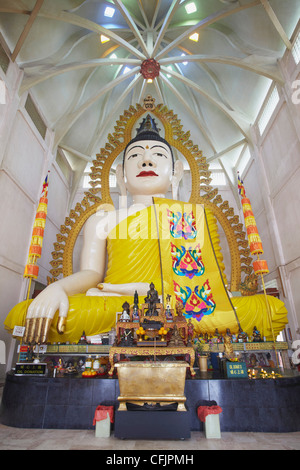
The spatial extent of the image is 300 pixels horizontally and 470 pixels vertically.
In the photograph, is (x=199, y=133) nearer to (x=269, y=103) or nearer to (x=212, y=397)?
(x=269, y=103)

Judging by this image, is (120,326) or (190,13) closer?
(120,326)

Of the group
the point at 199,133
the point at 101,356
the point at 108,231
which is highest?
the point at 199,133

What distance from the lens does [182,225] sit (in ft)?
17.0

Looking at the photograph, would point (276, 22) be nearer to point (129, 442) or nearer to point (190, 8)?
point (190, 8)

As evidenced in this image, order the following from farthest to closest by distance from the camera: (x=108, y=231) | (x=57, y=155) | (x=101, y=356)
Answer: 1. (x=57, y=155)
2. (x=108, y=231)
3. (x=101, y=356)

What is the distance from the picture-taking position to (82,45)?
26.3 ft

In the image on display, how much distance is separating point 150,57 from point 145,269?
251 inches

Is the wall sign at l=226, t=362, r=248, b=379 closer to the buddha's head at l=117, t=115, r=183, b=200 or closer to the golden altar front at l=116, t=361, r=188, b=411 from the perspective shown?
the golden altar front at l=116, t=361, r=188, b=411

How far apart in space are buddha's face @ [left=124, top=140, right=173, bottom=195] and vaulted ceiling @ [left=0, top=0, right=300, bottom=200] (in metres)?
3.10

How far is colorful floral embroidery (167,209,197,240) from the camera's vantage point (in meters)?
5.09

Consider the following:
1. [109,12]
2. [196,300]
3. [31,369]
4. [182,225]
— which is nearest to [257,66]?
[182,225]

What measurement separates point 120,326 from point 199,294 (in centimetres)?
174

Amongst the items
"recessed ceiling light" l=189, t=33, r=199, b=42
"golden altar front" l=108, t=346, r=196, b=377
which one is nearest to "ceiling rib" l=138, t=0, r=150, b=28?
"recessed ceiling light" l=189, t=33, r=199, b=42
